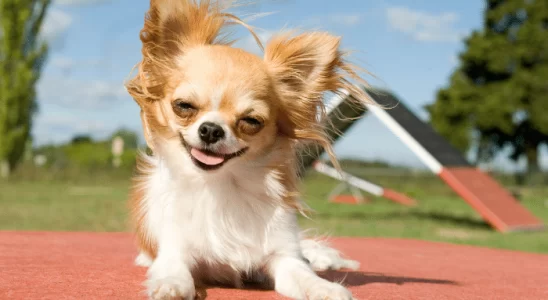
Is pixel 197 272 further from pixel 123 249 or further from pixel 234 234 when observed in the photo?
pixel 123 249

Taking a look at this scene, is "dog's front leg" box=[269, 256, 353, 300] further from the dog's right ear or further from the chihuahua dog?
the dog's right ear

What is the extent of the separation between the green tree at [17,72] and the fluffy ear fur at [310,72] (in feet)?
77.4

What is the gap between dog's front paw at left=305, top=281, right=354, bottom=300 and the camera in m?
2.32

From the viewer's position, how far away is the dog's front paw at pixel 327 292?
2.32 m

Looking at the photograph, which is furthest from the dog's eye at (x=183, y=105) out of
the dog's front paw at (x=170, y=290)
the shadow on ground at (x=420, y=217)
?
the shadow on ground at (x=420, y=217)

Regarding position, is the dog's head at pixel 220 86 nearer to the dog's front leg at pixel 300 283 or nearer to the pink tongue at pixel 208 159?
the pink tongue at pixel 208 159

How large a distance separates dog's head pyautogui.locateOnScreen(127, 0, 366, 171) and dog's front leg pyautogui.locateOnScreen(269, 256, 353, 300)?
50cm

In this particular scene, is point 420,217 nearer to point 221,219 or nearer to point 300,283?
point 221,219

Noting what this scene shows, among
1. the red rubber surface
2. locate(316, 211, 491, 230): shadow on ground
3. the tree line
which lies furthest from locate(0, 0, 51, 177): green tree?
the red rubber surface

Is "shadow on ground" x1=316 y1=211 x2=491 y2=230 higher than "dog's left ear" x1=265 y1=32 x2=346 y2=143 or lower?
lower

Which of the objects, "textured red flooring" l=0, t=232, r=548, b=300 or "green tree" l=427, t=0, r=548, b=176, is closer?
"textured red flooring" l=0, t=232, r=548, b=300

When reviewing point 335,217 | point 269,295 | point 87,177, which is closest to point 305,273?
point 269,295

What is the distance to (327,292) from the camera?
2.34m

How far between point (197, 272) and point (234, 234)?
25 centimetres
